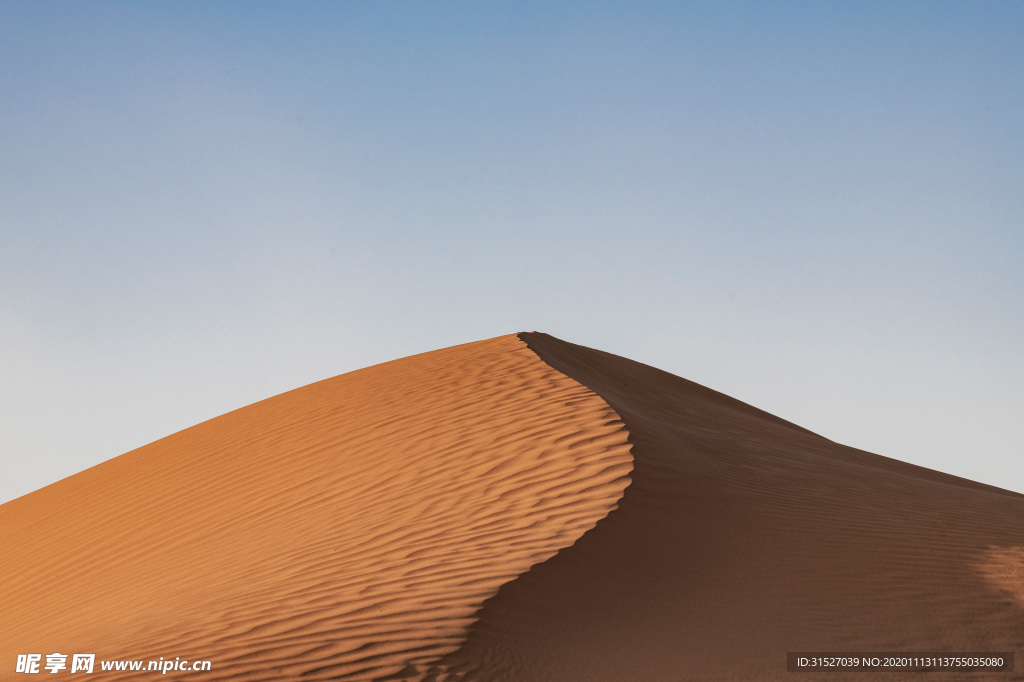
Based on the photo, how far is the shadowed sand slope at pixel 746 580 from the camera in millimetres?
5176

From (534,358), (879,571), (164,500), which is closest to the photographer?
(879,571)

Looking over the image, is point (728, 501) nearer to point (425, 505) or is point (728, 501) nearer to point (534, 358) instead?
point (425, 505)

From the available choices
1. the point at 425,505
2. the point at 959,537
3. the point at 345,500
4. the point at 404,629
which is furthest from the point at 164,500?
the point at 959,537

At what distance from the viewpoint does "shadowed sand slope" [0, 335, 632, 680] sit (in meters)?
5.00

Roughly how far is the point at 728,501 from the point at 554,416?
2.18 m

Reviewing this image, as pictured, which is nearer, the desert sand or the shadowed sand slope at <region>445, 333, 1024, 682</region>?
the desert sand

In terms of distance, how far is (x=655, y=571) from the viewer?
20.4 feet

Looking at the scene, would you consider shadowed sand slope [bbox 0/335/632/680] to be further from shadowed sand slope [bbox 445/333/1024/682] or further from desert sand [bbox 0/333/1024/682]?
shadowed sand slope [bbox 445/333/1024/682]

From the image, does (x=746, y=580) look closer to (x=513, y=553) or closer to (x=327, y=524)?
(x=513, y=553)

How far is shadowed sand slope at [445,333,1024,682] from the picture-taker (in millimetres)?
5176

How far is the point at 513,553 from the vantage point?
19.7 ft

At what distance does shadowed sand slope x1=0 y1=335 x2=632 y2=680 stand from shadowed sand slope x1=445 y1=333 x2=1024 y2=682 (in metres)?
0.28

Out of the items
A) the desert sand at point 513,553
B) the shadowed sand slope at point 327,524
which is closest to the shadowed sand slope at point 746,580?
the desert sand at point 513,553

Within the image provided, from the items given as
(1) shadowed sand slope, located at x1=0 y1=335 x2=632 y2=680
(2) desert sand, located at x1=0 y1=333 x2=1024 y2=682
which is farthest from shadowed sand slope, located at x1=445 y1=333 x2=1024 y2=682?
(1) shadowed sand slope, located at x1=0 y1=335 x2=632 y2=680
